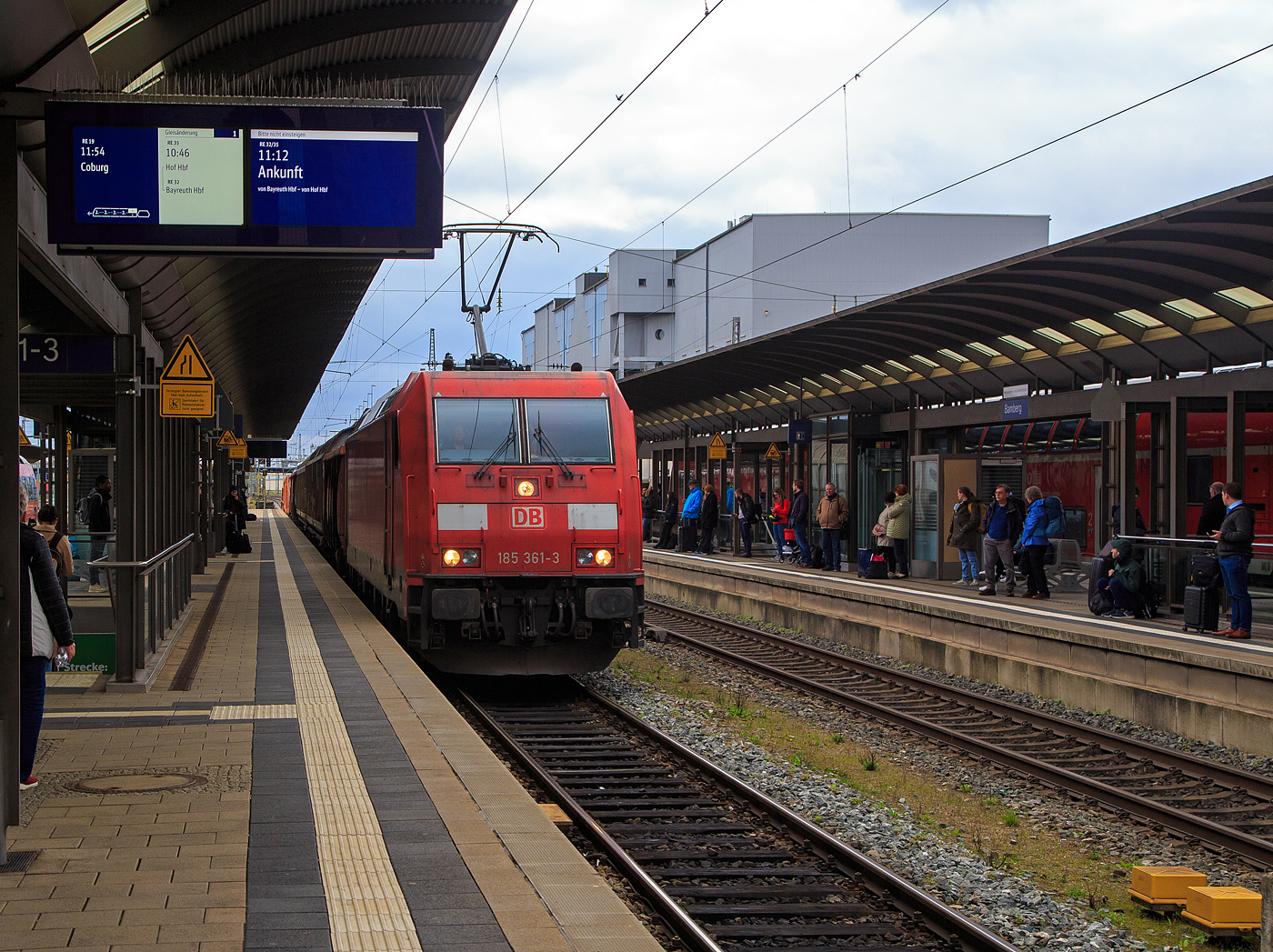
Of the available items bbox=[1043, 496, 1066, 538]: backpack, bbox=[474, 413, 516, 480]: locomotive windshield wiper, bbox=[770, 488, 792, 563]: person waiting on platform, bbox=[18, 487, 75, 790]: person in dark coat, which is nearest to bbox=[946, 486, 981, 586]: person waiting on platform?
bbox=[1043, 496, 1066, 538]: backpack

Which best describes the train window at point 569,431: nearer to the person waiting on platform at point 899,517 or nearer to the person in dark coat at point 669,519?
the person waiting on platform at point 899,517

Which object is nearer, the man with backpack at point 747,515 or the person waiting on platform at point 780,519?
the person waiting on platform at point 780,519

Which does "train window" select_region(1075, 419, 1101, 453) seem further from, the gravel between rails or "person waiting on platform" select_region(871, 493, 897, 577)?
the gravel between rails

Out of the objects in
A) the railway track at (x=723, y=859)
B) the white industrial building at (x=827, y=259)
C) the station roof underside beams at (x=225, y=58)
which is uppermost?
the white industrial building at (x=827, y=259)

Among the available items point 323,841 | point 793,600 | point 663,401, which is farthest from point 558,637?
point 663,401

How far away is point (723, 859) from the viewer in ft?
21.1

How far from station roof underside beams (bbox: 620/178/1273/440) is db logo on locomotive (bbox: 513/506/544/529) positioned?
18.3 feet

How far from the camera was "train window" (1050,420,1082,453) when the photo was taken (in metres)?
18.4

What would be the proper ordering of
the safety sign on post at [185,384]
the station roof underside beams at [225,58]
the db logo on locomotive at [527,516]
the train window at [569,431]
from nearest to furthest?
the station roof underside beams at [225,58], the db logo on locomotive at [527,516], the train window at [569,431], the safety sign on post at [185,384]

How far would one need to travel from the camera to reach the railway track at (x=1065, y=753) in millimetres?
7617

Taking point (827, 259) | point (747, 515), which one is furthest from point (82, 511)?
point (827, 259)

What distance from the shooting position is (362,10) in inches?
346

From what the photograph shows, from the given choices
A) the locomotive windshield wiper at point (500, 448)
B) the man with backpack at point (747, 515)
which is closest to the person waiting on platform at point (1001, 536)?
the locomotive windshield wiper at point (500, 448)

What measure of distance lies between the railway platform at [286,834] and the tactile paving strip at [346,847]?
12 millimetres
